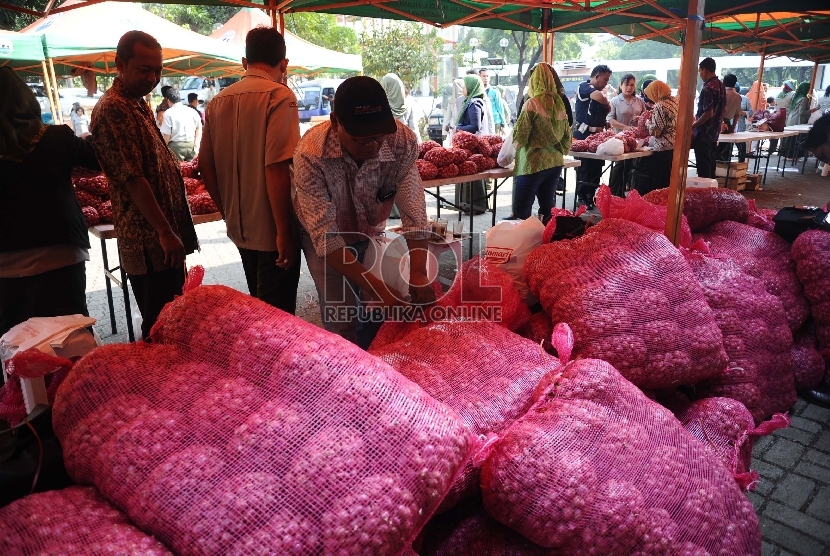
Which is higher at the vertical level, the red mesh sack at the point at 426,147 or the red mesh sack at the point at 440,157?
the red mesh sack at the point at 426,147

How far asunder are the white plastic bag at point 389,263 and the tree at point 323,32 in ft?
67.3

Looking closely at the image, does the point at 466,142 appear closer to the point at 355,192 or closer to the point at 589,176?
the point at 589,176

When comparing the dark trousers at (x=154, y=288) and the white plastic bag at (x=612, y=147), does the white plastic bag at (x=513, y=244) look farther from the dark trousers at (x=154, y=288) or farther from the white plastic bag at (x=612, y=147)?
the white plastic bag at (x=612, y=147)

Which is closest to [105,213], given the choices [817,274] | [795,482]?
[795,482]

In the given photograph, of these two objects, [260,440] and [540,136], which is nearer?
[260,440]

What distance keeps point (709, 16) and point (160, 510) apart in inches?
286

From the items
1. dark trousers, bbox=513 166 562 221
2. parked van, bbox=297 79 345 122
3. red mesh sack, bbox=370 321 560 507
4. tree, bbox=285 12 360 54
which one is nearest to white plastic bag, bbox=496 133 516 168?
dark trousers, bbox=513 166 562 221

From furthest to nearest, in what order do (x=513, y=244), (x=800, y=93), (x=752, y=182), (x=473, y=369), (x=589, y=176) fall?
(x=800, y=93)
(x=752, y=182)
(x=589, y=176)
(x=513, y=244)
(x=473, y=369)

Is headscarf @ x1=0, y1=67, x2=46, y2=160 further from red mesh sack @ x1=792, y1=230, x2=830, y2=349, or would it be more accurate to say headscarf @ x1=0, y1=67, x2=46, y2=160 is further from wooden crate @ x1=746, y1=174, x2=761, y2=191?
wooden crate @ x1=746, y1=174, x2=761, y2=191

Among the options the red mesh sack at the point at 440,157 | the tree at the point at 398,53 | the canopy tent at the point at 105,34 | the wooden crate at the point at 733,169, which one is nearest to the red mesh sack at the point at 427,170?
the red mesh sack at the point at 440,157

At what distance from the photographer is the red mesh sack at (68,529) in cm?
100

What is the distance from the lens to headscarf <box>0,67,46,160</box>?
2.21 meters

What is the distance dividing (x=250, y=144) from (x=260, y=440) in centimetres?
172

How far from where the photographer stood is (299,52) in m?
9.91
